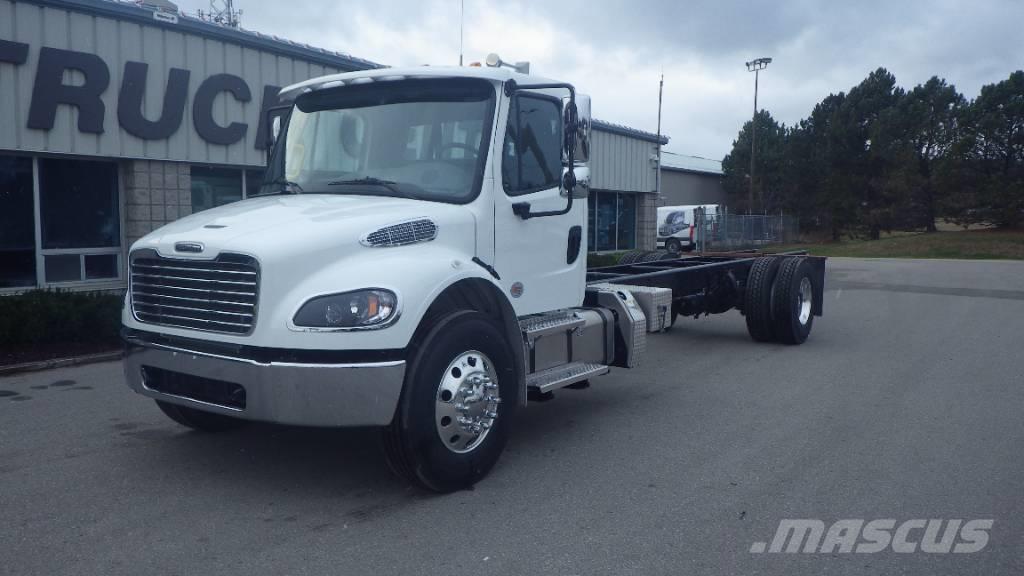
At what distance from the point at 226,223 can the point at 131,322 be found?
89 centimetres

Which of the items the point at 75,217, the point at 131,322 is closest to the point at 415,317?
the point at 131,322

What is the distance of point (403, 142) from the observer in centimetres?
582

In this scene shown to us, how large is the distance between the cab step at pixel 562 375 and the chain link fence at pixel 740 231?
30.1m

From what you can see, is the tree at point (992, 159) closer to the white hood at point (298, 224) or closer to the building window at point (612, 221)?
the building window at point (612, 221)

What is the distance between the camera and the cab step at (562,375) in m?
5.92

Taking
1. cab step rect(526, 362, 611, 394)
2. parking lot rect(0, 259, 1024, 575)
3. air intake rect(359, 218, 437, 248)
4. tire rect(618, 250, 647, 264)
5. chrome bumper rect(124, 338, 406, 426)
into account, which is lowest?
parking lot rect(0, 259, 1024, 575)

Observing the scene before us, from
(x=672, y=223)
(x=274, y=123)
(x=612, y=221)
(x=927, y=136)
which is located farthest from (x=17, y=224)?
(x=927, y=136)

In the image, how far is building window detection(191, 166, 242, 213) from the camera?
14.9 meters

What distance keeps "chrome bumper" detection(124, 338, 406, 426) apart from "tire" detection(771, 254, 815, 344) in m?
7.43

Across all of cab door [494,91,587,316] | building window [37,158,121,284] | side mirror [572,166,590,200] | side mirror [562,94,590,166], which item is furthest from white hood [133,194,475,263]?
building window [37,158,121,284]

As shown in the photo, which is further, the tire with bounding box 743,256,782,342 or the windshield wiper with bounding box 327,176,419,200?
the tire with bounding box 743,256,782,342

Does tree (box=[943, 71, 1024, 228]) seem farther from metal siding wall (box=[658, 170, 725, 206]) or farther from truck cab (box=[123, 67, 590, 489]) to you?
truck cab (box=[123, 67, 590, 489])

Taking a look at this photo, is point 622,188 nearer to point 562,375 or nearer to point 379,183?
point 562,375

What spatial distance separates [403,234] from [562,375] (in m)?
1.77
